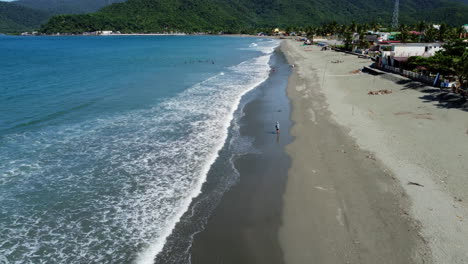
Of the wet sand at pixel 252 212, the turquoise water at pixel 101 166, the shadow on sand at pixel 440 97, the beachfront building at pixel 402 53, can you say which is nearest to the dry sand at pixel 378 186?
the wet sand at pixel 252 212

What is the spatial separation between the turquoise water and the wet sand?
193cm

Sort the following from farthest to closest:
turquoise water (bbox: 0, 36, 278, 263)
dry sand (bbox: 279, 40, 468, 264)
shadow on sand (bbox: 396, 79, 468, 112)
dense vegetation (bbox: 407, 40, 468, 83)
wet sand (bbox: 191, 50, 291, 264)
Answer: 1. dense vegetation (bbox: 407, 40, 468, 83)
2. shadow on sand (bbox: 396, 79, 468, 112)
3. turquoise water (bbox: 0, 36, 278, 263)
4. wet sand (bbox: 191, 50, 291, 264)
5. dry sand (bbox: 279, 40, 468, 264)

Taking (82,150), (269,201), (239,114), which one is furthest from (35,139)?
(269,201)

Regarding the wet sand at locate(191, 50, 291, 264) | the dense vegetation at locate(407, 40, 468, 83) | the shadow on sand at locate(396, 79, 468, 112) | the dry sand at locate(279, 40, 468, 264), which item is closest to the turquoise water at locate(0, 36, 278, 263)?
the wet sand at locate(191, 50, 291, 264)

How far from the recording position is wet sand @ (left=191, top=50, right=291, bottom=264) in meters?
12.2

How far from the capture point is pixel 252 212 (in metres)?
14.9

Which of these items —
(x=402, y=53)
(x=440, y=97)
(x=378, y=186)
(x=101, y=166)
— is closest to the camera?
(x=378, y=186)

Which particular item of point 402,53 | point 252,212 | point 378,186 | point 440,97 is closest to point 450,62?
point 440,97

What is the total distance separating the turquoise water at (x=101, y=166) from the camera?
43.7 ft

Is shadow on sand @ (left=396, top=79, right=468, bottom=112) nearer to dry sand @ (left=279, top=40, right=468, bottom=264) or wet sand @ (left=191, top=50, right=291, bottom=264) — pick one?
dry sand @ (left=279, top=40, right=468, bottom=264)

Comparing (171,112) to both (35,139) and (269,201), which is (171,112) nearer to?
(35,139)

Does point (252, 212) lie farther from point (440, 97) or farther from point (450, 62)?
point (450, 62)

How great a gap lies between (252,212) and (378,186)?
22.0 feet

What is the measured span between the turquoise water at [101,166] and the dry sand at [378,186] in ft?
19.5
